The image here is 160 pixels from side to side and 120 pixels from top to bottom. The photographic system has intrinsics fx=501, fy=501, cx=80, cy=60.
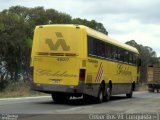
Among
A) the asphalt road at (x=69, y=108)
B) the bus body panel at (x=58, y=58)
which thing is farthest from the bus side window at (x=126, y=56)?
the bus body panel at (x=58, y=58)

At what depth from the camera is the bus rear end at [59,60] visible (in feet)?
76.4

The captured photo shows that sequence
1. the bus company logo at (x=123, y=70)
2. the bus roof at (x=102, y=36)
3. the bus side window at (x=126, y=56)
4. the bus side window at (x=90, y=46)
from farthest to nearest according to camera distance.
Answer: the bus side window at (x=126, y=56) → the bus company logo at (x=123, y=70) → the bus roof at (x=102, y=36) → the bus side window at (x=90, y=46)

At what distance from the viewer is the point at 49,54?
23.8 meters

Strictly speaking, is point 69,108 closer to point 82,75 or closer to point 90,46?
point 82,75

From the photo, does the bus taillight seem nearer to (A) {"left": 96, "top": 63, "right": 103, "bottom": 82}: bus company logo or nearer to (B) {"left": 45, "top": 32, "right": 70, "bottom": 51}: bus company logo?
(B) {"left": 45, "top": 32, "right": 70, "bottom": 51}: bus company logo

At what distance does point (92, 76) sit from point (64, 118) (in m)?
8.37

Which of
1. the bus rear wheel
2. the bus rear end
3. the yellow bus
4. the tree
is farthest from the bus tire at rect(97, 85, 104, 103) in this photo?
the tree

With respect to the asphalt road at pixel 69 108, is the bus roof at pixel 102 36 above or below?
above

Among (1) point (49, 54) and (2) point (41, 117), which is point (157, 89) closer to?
(1) point (49, 54)

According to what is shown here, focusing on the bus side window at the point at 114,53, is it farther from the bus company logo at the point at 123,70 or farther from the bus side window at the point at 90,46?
the bus side window at the point at 90,46

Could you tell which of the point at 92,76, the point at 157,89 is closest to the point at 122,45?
the point at 92,76

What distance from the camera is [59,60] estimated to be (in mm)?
23625

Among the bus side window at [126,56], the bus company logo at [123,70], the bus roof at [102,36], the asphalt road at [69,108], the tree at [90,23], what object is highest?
the tree at [90,23]

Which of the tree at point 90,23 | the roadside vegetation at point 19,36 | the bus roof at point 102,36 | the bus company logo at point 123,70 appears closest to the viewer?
the bus roof at point 102,36
